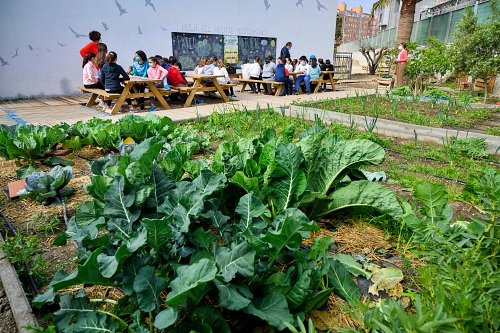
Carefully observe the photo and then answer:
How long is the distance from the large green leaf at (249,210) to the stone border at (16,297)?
1.02 metres

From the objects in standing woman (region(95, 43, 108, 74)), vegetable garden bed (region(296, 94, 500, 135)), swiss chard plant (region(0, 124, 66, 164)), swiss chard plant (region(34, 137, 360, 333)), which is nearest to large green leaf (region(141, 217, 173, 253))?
swiss chard plant (region(34, 137, 360, 333))

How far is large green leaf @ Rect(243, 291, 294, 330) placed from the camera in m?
1.30

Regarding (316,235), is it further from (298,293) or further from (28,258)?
(28,258)

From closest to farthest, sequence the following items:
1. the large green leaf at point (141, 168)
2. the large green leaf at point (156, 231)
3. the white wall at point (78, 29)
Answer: the large green leaf at point (156, 231) → the large green leaf at point (141, 168) → the white wall at point (78, 29)

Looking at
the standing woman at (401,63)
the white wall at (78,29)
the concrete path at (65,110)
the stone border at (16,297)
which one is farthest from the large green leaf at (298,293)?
the standing woman at (401,63)

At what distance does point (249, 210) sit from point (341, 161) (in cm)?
87

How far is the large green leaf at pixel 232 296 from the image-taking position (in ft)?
4.17

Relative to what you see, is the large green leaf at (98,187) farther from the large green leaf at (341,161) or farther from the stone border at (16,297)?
the large green leaf at (341,161)

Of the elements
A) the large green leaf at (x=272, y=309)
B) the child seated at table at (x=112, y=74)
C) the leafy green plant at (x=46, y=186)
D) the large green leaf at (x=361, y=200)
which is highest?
the child seated at table at (x=112, y=74)

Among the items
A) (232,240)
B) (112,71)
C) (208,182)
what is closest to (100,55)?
(112,71)

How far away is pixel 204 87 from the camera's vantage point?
905 centimetres

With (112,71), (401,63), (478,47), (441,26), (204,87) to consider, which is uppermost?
(441,26)

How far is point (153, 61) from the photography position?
8586 mm

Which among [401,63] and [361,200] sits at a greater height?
[401,63]
